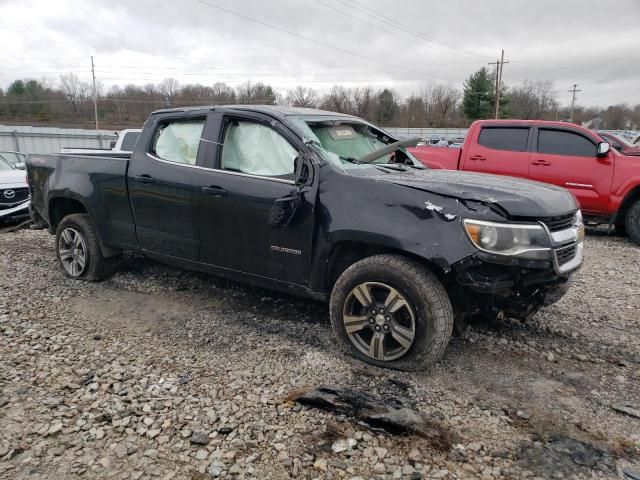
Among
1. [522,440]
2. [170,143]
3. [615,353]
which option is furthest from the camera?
[170,143]

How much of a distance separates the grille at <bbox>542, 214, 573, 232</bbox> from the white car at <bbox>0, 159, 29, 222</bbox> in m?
8.42

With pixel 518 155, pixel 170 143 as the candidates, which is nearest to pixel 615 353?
pixel 170 143

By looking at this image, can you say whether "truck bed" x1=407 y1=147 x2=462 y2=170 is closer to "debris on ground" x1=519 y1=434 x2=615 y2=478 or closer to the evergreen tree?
"debris on ground" x1=519 y1=434 x2=615 y2=478

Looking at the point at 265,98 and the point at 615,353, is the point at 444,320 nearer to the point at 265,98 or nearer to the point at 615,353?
the point at 615,353

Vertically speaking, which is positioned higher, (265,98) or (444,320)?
(265,98)

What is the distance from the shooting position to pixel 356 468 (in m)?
2.38

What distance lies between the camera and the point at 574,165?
7.93 meters

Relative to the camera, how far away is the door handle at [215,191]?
12.7ft

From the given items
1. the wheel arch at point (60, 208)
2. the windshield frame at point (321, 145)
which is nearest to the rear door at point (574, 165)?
the windshield frame at point (321, 145)

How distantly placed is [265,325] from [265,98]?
54355 millimetres

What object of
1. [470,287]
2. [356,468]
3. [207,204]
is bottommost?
[356,468]

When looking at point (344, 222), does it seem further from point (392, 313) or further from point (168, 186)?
point (168, 186)

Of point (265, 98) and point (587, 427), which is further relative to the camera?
point (265, 98)

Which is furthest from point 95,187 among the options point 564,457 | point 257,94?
point 257,94
